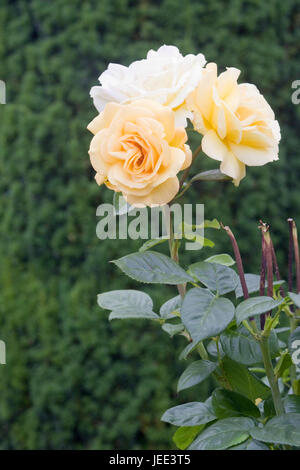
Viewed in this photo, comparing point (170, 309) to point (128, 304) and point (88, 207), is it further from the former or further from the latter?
point (88, 207)

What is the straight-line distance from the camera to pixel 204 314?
0.60 meters

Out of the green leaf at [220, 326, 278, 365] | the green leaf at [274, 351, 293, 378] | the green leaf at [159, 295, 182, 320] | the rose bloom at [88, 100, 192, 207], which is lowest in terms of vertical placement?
the green leaf at [274, 351, 293, 378]

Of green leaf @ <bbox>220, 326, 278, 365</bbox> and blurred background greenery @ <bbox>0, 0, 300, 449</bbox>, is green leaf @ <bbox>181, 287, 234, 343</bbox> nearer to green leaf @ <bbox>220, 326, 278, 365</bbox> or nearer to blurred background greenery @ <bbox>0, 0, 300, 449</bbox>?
green leaf @ <bbox>220, 326, 278, 365</bbox>

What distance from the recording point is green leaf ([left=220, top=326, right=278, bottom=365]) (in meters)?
0.64

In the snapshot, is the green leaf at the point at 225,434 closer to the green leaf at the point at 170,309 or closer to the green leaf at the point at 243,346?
the green leaf at the point at 243,346

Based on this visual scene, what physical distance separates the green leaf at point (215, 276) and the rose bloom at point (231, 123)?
112 mm

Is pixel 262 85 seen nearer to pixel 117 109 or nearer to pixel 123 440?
pixel 123 440

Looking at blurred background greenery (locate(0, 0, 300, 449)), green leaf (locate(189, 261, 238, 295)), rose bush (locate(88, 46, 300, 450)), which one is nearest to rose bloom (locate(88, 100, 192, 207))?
rose bush (locate(88, 46, 300, 450))

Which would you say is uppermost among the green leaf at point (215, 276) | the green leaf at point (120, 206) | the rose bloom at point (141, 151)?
the rose bloom at point (141, 151)

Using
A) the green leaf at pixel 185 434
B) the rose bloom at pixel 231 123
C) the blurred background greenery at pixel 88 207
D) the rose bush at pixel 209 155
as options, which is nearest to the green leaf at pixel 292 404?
→ the rose bush at pixel 209 155

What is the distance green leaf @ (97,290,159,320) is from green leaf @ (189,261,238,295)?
0.09 m

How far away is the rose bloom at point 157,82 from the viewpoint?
629 millimetres

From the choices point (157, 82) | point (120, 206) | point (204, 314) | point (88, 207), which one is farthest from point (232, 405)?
point (88, 207)

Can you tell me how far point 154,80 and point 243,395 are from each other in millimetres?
404
